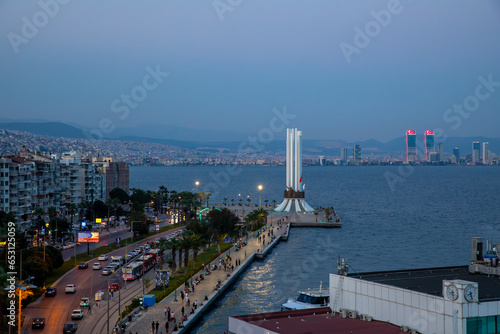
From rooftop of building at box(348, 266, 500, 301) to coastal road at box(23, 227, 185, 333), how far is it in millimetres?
20844

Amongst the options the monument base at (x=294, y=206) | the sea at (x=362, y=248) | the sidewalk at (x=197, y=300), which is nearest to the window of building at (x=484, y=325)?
the sea at (x=362, y=248)

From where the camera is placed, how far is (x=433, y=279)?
24406mm

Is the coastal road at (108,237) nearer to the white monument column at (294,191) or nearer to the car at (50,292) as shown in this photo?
the car at (50,292)

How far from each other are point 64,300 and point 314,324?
27.8m

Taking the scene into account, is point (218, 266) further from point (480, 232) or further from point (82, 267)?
point (480, 232)

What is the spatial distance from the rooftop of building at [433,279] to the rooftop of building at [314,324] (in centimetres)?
192

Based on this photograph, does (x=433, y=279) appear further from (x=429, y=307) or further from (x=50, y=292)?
(x=50, y=292)

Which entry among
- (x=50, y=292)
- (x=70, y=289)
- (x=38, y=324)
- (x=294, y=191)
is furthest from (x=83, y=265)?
(x=294, y=191)

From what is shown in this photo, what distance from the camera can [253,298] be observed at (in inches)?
1965

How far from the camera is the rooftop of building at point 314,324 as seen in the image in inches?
819

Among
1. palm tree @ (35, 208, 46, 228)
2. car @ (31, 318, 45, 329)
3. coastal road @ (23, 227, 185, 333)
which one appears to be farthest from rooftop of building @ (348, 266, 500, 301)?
palm tree @ (35, 208, 46, 228)

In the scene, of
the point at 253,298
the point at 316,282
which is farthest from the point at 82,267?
the point at 316,282

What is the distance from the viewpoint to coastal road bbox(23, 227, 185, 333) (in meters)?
37.6

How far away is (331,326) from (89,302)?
82.0 feet
